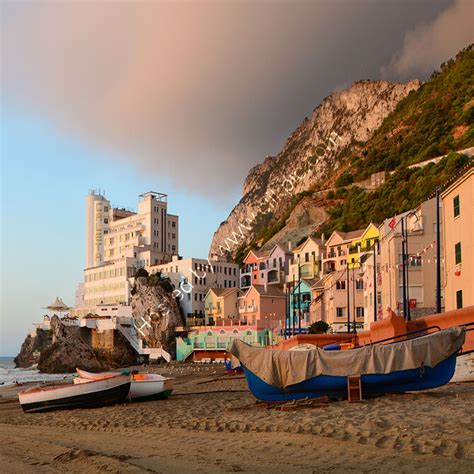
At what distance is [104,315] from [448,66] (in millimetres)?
99900

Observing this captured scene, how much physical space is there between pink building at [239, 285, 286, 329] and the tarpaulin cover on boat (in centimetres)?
6956

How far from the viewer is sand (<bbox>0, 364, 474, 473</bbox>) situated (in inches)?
367

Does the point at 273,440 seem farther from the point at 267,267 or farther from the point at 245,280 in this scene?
the point at 245,280

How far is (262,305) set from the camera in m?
89.1

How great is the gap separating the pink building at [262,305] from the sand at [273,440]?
70.0 meters

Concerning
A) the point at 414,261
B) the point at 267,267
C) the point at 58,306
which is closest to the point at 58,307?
the point at 58,306

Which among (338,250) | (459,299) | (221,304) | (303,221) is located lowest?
(221,304)

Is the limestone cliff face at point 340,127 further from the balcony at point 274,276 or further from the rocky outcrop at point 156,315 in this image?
the rocky outcrop at point 156,315

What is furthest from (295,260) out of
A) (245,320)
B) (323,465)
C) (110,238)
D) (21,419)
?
(323,465)

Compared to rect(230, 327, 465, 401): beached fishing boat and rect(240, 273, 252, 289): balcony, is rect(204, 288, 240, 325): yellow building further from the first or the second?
rect(230, 327, 465, 401): beached fishing boat

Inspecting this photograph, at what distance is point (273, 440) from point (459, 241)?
19.4 meters

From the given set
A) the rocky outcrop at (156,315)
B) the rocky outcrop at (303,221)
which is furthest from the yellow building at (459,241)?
the rocky outcrop at (303,221)

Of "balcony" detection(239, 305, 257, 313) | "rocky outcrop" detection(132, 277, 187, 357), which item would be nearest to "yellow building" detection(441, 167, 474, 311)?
"balcony" detection(239, 305, 257, 313)

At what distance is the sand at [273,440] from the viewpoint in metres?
9.32
